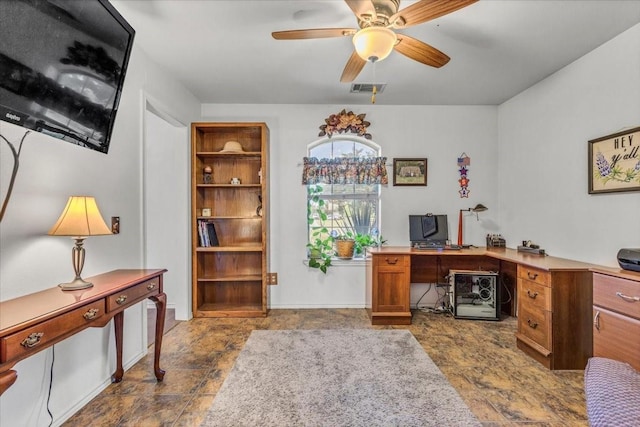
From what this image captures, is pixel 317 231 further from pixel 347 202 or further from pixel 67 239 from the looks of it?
pixel 67 239

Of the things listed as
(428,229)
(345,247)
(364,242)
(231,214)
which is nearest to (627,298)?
(428,229)

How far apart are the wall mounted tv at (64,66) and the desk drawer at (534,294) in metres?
3.37

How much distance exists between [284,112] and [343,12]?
1.94 m

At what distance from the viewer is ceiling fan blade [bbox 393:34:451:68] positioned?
1.90 m

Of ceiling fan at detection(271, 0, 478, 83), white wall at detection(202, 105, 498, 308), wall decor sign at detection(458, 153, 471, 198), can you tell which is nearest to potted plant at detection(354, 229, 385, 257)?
white wall at detection(202, 105, 498, 308)

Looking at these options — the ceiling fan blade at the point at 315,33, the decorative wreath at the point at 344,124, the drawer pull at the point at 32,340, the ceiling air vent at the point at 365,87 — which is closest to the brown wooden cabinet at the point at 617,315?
the ceiling fan blade at the point at 315,33

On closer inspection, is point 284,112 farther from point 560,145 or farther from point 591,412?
point 591,412

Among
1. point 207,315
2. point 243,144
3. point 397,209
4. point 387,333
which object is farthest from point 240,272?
point 397,209

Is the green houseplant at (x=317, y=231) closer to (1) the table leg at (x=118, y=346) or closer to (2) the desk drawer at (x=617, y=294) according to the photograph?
(1) the table leg at (x=118, y=346)

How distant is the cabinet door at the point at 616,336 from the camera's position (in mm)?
1866

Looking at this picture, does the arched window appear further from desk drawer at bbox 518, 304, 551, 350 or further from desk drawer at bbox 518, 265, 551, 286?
desk drawer at bbox 518, 304, 551, 350

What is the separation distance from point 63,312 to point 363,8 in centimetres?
204

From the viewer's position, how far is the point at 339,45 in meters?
2.54

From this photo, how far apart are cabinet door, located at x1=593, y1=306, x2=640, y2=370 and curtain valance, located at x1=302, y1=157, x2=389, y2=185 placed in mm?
Answer: 2371
